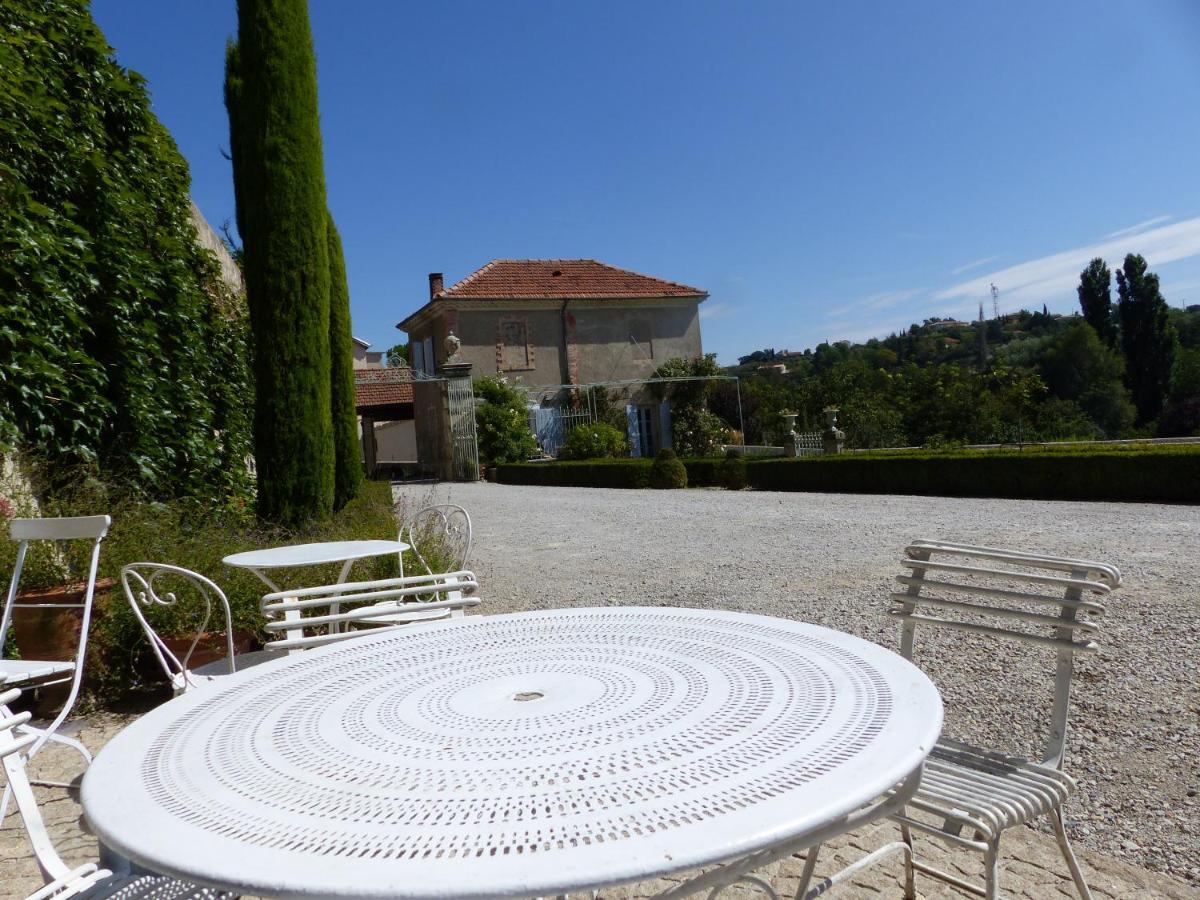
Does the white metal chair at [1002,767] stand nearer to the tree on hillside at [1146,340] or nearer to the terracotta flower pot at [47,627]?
the terracotta flower pot at [47,627]

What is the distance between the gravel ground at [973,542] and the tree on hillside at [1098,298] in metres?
30.8

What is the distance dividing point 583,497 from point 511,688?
13.1 meters

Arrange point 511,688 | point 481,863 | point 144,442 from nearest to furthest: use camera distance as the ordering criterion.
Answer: point 481,863 < point 511,688 < point 144,442

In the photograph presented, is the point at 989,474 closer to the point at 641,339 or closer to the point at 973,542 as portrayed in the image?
the point at 973,542

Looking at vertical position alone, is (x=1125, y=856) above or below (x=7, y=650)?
below

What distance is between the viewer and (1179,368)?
32.5 meters

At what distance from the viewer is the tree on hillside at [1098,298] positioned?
36250mm

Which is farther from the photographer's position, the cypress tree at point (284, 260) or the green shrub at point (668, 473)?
the green shrub at point (668, 473)

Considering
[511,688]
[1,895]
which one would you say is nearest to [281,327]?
[1,895]

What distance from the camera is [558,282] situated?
1018 inches

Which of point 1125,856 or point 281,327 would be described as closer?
point 1125,856

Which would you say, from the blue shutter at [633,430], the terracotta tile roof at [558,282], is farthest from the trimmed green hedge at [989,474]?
the terracotta tile roof at [558,282]

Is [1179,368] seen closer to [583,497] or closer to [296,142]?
[583,497]

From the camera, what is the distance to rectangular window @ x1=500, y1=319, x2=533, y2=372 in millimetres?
Answer: 24531
